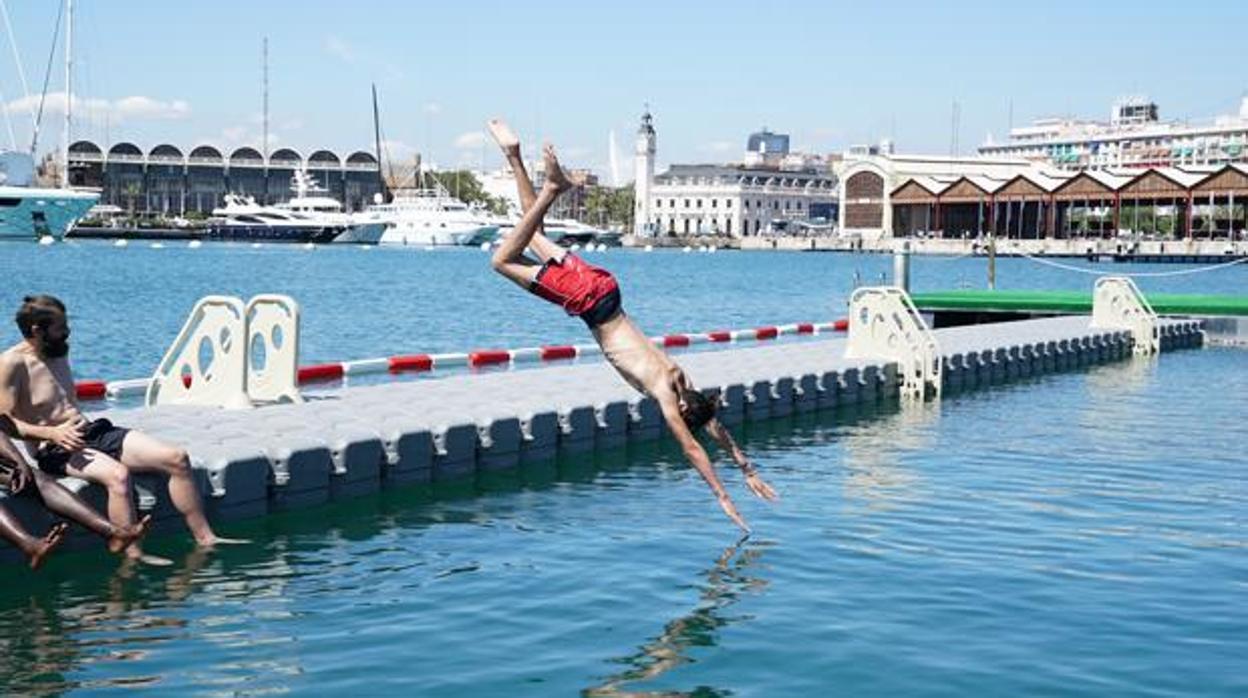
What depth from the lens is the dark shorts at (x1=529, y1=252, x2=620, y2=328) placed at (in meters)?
11.7

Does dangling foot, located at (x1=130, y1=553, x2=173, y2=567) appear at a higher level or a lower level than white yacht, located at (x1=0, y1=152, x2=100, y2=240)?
lower

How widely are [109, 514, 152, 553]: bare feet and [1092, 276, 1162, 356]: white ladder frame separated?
95.0 feet

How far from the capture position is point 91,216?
174875mm

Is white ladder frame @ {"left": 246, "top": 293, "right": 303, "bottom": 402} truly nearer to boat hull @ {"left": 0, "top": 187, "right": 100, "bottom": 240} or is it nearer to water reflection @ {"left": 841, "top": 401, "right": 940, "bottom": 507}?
water reflection @ {"left": 841, "top": 401, "right": 940, "bottom": 507}

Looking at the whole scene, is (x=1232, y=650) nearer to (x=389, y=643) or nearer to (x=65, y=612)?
(x=389, y=643)

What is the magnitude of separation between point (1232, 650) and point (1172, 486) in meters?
6.90

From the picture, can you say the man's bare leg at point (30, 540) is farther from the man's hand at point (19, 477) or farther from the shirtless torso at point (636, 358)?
the shirtless torso at point (636, 358)

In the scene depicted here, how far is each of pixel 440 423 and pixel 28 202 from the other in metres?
115

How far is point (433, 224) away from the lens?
556 ft

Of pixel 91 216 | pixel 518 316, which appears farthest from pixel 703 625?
pixel 91 216

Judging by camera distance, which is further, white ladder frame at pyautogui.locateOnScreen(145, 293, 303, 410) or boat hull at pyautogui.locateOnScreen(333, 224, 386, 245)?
boat hull at pyautogui.locateOnScreen(333, 224, 386, 245)

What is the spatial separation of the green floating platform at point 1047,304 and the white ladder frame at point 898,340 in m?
15.2

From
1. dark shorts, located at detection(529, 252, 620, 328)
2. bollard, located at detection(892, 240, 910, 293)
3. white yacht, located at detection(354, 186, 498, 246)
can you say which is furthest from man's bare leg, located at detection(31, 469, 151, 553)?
white yacht, located at detection(354, 186, 498, 246)

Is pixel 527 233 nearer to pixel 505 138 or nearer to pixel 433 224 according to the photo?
pixel 505 138
